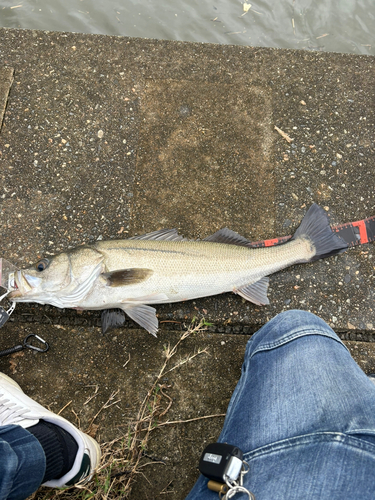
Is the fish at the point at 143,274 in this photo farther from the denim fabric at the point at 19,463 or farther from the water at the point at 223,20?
the water at the point at 223,20

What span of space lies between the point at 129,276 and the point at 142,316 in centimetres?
40

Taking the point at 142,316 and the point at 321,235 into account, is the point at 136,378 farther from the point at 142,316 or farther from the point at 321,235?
the point at 321,235

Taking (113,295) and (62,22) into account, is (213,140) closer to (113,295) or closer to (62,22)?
(113,295)

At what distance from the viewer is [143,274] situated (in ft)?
9.46

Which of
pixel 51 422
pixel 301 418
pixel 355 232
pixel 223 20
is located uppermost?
pixel 223 20

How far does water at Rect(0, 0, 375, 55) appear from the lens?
489 cm

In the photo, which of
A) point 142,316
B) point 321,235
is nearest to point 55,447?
point 142,316

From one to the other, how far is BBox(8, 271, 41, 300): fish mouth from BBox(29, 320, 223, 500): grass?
1.11 m

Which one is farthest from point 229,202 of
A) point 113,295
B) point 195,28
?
point 195,28

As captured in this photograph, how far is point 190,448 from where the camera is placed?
9.78ft

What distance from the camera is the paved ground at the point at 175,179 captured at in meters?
3.14

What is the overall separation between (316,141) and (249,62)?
1.16 metres

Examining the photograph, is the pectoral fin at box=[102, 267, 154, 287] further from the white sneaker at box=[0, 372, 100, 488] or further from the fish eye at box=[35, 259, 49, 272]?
the white sneaker at box=[0, 372, 100, 488]

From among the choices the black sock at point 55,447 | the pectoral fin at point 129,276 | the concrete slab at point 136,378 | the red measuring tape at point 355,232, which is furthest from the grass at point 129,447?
the red measuring tape at point 355,232
